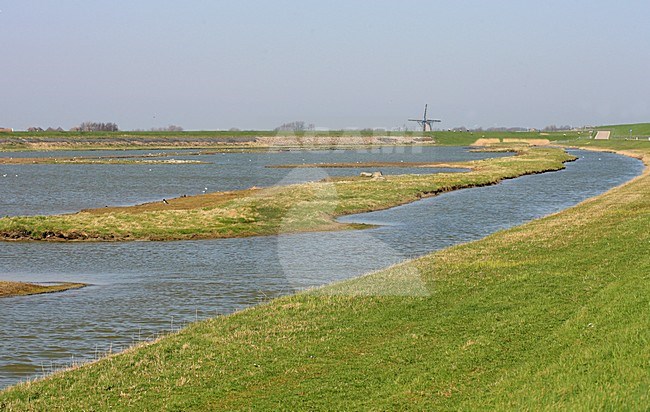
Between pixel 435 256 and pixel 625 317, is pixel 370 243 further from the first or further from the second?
pixel 625 317

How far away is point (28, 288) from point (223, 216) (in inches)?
787

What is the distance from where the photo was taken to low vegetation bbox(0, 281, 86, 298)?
27.9 meters

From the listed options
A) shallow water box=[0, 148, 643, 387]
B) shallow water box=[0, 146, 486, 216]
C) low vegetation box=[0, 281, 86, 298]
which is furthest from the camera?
shallow water box=[0, 146, 486, 216]

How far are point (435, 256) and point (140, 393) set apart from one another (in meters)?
17.4

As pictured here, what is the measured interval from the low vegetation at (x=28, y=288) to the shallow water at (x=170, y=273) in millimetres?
756

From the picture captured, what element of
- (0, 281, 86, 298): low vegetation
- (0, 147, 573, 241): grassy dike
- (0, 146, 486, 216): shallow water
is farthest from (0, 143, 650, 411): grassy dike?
(0, 146, 486, 216): shallow water

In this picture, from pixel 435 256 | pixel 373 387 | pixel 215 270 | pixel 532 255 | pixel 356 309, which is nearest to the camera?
pixel 373 387

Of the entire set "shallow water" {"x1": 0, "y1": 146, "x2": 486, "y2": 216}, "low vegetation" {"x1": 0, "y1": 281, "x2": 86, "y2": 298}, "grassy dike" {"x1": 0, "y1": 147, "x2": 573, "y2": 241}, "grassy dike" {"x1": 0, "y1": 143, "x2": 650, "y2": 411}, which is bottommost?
"shallow water" {"x1": 0, "y1": 146, "x2": 486, "y2": 216}

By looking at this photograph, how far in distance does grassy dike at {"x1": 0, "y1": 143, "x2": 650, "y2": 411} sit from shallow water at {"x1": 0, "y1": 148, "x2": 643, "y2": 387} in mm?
3187

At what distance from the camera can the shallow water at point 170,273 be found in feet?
71.6

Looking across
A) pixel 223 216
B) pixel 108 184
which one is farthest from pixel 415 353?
pixel 108 184

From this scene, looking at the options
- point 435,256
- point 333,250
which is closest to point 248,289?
point 435,256

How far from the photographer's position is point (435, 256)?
30.2m

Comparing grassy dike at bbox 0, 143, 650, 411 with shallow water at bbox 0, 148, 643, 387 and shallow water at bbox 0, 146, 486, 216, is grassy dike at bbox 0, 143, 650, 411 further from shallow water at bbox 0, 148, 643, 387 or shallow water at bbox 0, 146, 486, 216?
shallow water at bbox 0, 146, 486, 216
